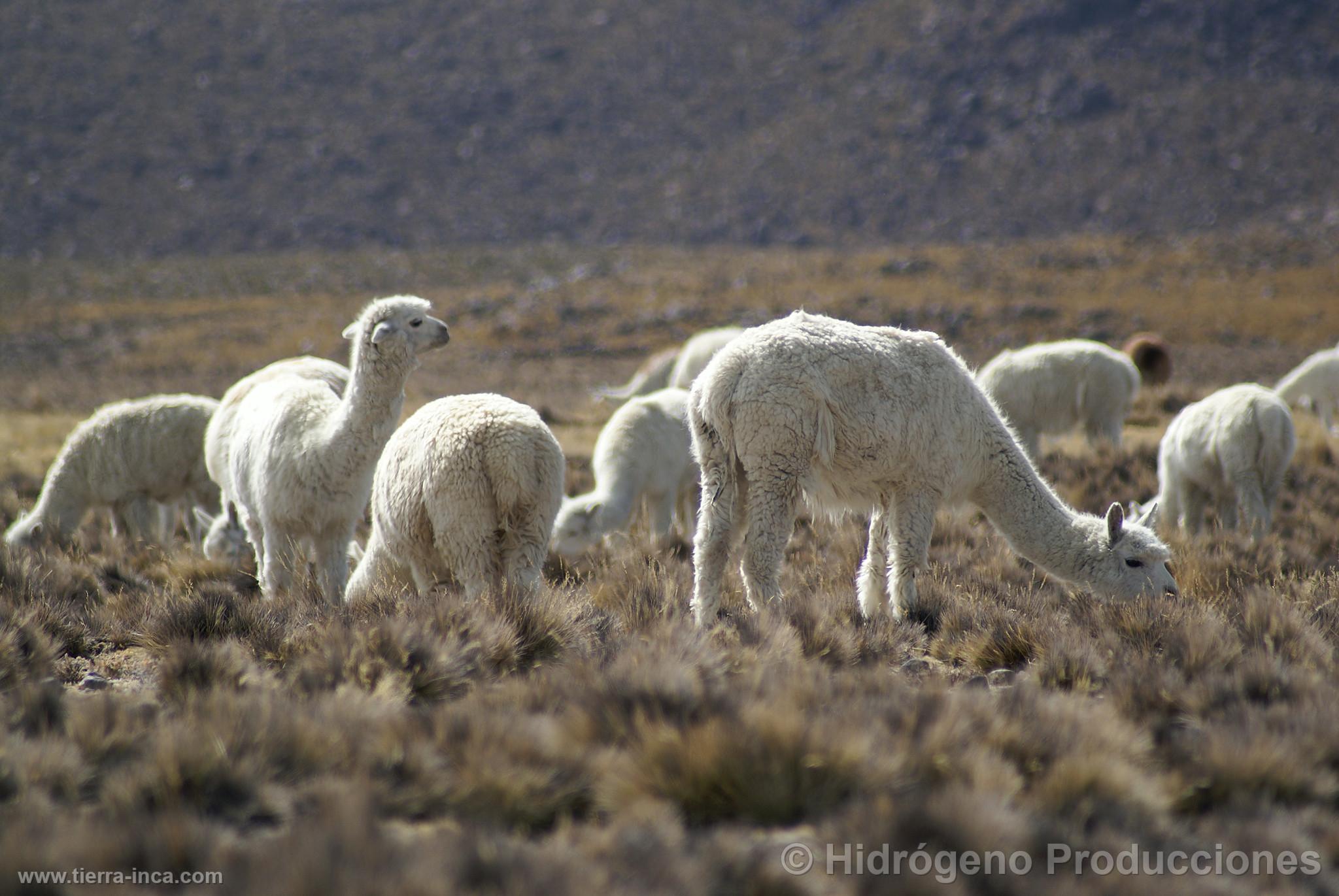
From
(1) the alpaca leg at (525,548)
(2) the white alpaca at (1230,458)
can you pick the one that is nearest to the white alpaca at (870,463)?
(1) the alpaca leg at (525,548)

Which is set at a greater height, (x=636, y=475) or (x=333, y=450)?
(x=333, y=450)

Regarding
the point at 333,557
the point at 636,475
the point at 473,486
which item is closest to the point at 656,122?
the point at 636,475

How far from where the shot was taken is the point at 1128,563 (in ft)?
20.7

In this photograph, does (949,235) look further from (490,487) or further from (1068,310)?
(490,487)

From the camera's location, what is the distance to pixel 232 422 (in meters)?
8.29

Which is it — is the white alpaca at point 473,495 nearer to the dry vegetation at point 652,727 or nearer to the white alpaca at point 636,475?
the dry vegetation at point 652,727

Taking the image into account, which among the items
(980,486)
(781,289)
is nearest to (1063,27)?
(781,289)

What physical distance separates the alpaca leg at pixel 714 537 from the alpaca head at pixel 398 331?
201 cm

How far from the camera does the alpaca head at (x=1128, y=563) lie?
244 inches

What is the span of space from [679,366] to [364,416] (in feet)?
31.1

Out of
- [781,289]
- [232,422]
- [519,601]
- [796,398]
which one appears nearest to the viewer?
[519,601]

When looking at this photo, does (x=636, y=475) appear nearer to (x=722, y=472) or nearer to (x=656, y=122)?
(x=722, y=472)

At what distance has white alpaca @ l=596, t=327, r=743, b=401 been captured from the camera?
51.2ft

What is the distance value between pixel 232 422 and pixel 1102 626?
665 centimetres
